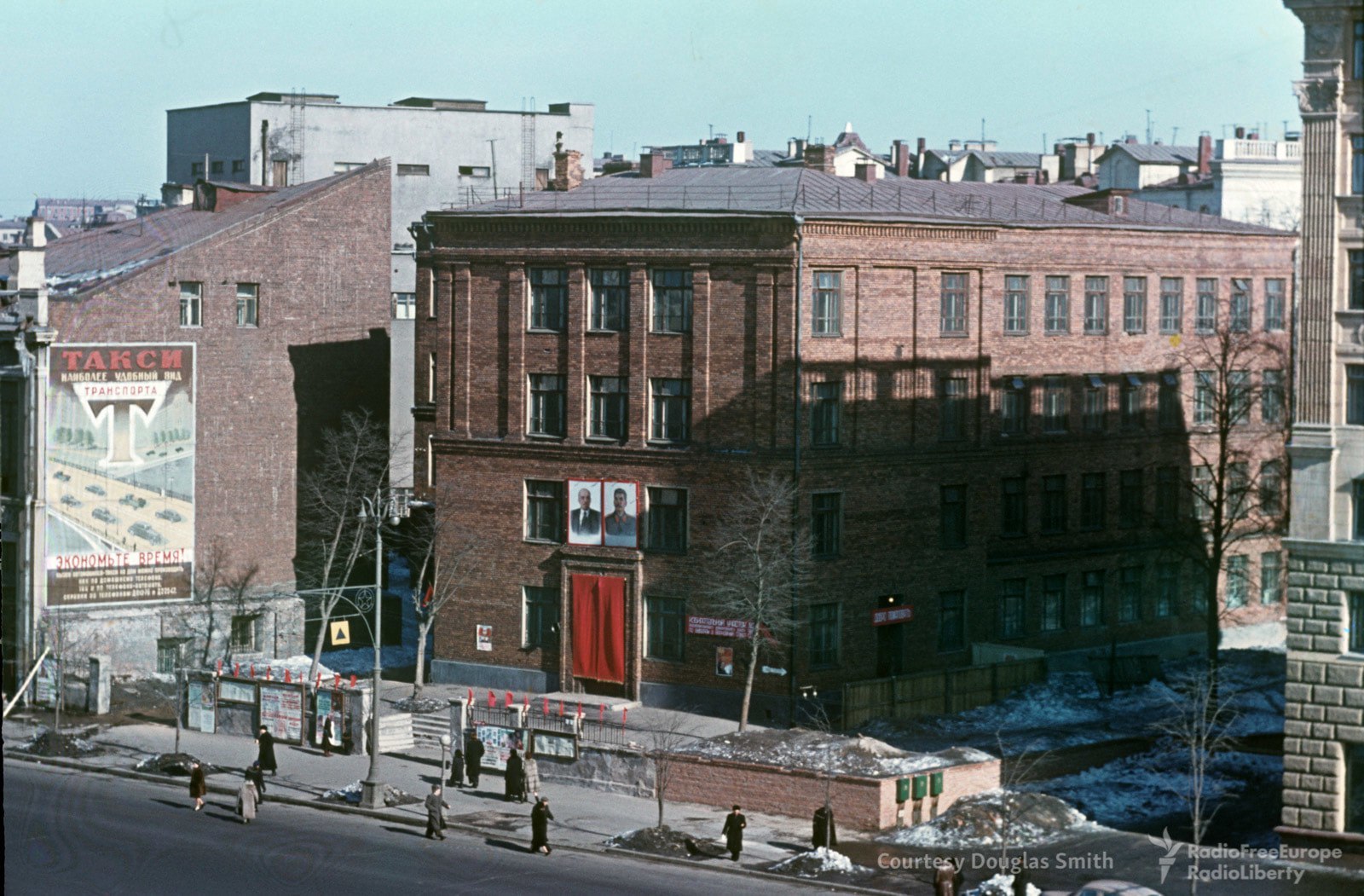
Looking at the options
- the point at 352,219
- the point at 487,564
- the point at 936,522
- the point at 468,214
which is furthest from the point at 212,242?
the point at 936,522

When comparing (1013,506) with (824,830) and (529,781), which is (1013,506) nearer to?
(529,781)

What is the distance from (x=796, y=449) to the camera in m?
59.6

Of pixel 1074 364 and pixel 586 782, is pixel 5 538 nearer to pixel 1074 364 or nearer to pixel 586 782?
pixel 586 782

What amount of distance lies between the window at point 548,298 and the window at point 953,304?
11330 mm

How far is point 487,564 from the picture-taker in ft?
212

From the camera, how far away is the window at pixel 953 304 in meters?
64.4

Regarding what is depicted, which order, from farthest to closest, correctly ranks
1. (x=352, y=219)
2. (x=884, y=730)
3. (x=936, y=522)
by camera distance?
(x=352, y=219), (x=936, y=522), (x=884, y=730)

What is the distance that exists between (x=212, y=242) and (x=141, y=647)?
13.4m

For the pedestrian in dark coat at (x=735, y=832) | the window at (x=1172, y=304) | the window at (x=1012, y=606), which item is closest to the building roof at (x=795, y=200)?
the window at (x=1172, y=304)

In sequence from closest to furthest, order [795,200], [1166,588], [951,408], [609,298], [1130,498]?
1. [795,200]
2. [609,298]
3. [951,408]
4. [1130,498]
5. [1166,588]

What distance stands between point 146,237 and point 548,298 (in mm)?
17701

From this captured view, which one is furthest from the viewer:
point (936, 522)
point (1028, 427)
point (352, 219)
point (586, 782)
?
point (352, 219)

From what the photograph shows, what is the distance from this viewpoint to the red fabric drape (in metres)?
61.8

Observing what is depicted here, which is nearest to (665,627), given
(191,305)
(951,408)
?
(951,408)
